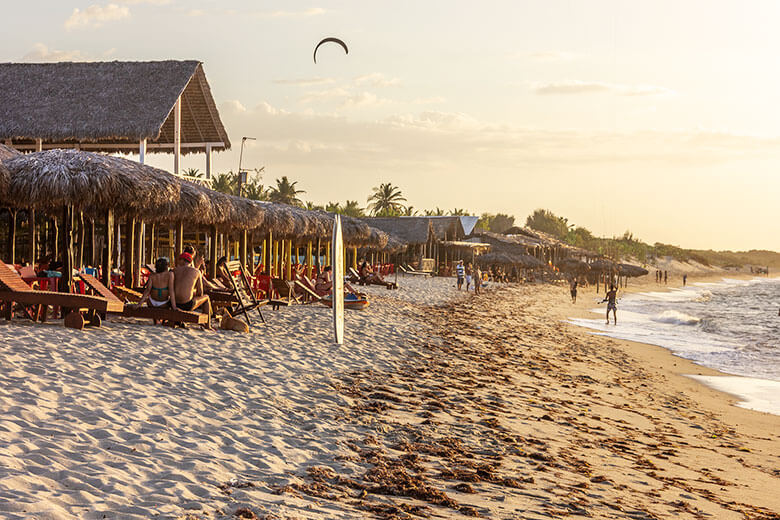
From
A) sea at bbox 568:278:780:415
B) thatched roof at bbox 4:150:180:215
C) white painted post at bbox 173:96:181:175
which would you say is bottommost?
sea at bbox 568:278:780:415

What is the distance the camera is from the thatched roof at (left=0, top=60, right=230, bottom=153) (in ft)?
58.7

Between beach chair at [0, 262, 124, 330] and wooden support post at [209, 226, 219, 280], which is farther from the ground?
wooden support post at [209, 226, 219, 280]

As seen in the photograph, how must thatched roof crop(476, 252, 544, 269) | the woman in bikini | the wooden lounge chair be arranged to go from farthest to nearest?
thatched roof crop(476, 252, 544, 269), the woman in bikini, the wooden lounge chair

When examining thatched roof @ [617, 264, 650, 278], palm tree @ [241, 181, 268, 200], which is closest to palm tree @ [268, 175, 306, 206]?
palm tree @ [241, 181, 268, 200]

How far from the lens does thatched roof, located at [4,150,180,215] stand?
9555 mm

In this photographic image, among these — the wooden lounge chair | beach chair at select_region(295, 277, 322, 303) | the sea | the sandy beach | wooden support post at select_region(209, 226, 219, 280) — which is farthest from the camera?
beach chair at select_region(295, 277, 322, 303)

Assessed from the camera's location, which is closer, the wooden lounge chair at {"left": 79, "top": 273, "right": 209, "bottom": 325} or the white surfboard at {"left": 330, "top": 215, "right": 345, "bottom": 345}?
the white surfboard at {"left": 330, "top": 215, "right": 345, "bottom": 345}

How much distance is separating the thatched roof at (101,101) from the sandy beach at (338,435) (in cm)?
→ 968

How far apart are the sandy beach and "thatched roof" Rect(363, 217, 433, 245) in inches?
1286

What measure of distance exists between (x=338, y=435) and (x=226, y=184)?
157 feet

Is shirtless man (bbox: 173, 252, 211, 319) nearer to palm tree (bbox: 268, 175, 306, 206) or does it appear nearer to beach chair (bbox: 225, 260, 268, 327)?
beach chair (bbox: 225, 260, 268, 327)

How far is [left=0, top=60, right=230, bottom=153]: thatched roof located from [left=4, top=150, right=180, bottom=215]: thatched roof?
774 centimetres

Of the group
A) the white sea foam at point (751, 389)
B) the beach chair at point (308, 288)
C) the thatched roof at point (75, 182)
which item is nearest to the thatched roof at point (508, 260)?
the beach chair at point (308, 288)

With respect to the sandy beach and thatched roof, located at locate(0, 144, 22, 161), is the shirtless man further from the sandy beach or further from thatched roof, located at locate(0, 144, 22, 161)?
thatched roof, located at locate(0, 144, 22, 161)
